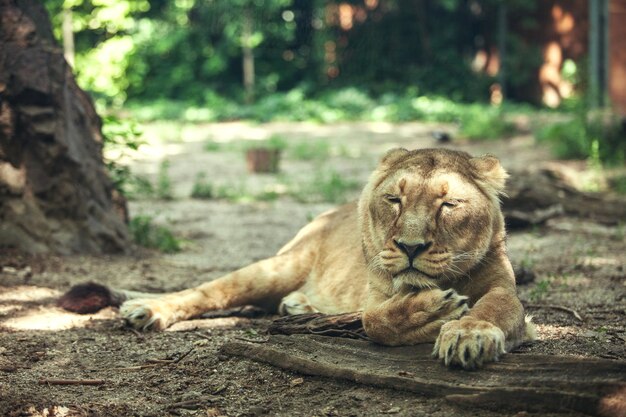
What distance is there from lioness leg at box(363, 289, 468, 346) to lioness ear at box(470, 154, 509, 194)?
773 millimetres

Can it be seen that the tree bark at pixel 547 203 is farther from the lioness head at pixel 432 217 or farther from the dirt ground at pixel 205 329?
the lioness head at pixel 432 217

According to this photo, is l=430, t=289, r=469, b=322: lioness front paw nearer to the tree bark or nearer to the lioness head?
the lioness head

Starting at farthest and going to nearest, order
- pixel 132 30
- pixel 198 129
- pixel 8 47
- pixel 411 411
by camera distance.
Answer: pixel 132 30, pixel 198 129, pixel 8 47, pixel 411 411

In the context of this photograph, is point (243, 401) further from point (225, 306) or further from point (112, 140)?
point (112, 140)

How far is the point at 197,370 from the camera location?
423 cm

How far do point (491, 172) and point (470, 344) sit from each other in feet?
3.83

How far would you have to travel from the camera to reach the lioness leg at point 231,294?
5.09 meters

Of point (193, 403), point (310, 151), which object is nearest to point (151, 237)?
point (193, 403)

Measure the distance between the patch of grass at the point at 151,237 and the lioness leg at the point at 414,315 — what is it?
407 centimetres

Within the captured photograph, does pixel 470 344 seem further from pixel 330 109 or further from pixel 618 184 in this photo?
pixel 330 109

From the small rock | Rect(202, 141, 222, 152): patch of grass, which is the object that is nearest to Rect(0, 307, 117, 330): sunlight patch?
the small rock

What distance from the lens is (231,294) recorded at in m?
5.42

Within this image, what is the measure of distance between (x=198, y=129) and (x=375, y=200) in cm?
1615

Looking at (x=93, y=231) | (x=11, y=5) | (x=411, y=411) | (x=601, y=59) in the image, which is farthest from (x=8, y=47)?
(x=601, y=59)
